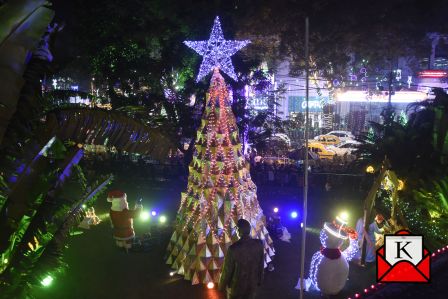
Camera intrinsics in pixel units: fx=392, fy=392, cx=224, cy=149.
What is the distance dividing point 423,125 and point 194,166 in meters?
8.34

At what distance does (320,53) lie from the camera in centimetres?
2005

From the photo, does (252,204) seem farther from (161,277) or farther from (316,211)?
(316,211)

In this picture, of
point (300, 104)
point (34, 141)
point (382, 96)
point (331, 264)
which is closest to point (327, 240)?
point (331, 264)

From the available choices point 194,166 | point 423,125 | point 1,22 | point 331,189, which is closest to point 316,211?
point 331,189

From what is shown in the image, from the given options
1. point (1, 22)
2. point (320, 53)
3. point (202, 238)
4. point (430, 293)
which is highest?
point (320, 53)

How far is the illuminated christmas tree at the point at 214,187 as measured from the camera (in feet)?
25.3

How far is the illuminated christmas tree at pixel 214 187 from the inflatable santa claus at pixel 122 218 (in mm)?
1731

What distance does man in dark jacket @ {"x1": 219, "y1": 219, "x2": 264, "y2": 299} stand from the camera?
5.13 metres

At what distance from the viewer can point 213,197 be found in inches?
306

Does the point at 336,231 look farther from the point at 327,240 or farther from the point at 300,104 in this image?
the point at 300,104

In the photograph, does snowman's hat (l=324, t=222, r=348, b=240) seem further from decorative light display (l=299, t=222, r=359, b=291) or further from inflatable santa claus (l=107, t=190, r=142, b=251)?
inflatable santa claus (l=107, t=190, r=142, b=251)

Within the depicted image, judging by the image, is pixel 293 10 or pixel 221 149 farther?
pixel 293 10
